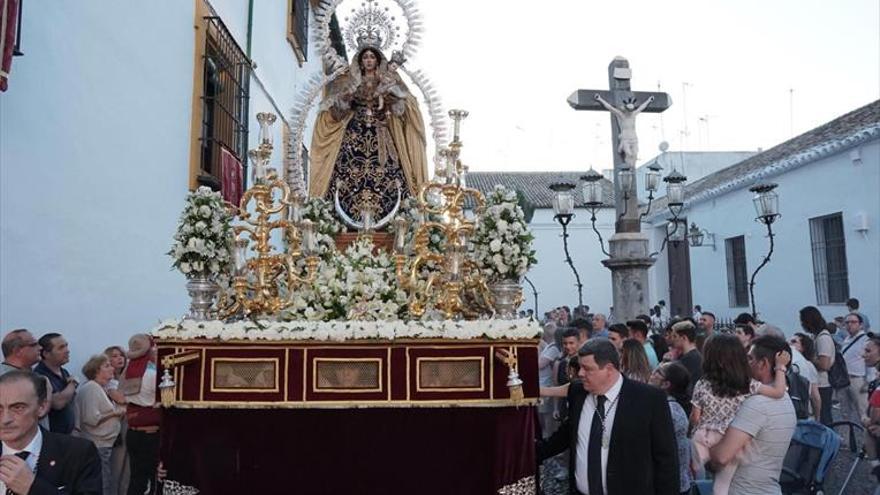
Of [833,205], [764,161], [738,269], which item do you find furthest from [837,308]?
[764,161]

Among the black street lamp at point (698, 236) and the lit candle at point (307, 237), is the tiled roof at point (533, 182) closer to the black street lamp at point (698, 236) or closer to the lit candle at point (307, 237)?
the black street lamp at point (698, 236)

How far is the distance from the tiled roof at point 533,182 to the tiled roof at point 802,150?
6.39 meters

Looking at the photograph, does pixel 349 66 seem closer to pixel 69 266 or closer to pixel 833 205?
pixel 69 266

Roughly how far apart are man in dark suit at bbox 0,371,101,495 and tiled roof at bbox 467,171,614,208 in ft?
78.4

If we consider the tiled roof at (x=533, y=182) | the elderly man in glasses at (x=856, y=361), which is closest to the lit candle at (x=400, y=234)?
the elderly man in glasses at (x=856, y=361)

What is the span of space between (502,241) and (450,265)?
36cm

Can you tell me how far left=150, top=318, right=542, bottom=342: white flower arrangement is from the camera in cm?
371

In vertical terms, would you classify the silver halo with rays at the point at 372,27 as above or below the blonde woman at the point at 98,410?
above

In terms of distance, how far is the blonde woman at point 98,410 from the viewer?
478cm

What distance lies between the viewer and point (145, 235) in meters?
6.89

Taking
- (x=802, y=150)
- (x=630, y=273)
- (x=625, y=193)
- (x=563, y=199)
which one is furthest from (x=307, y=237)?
(x=802, y=150)

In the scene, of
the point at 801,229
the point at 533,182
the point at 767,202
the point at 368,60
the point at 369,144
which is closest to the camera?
the point at 368,60

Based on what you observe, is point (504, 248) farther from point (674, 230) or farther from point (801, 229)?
point (801, 229)

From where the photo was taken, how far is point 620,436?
2816mm
